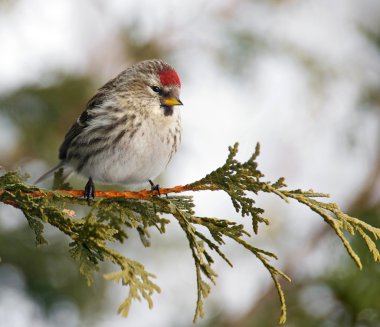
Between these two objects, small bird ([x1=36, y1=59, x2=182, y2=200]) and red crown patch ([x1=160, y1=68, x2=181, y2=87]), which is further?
red crown patch ([x1=160, y1=68, x2=181, y2=87])

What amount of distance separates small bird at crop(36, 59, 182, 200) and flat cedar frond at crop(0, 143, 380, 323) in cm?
119

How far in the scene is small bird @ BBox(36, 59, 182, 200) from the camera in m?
3.90

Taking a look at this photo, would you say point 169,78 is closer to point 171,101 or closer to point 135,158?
point 171,101

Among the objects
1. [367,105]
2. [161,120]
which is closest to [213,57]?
[367,105]

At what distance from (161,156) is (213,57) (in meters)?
1.88

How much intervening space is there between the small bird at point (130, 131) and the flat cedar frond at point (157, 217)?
3.89 ft

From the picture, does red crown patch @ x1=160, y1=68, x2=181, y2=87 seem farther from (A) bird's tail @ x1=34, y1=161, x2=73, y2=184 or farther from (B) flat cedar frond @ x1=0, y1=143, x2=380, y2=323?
(B) flat cedar frond @ x1=0, y1=143, x2=380, y2=323

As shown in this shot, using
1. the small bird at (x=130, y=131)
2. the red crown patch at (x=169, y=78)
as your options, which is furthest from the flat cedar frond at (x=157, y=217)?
the red crown patch at (x=169, y=78)

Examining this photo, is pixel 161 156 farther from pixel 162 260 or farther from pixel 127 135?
pixel 162 260

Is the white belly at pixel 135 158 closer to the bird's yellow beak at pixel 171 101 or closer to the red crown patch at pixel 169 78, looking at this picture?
the bird's yellow beak at pixel 171 101

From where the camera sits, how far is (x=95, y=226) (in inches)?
87.2

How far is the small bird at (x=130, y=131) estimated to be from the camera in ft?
12.8

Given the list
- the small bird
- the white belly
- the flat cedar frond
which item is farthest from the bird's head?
the flat cedar frond

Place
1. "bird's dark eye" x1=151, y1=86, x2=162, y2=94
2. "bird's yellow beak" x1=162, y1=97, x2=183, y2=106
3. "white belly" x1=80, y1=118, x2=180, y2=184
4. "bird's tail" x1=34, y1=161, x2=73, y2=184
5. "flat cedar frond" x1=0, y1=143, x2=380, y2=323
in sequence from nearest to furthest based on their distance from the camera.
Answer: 1. "flat cedar frond" x1=0, y1=143, x2=380, y2=323
2. "white belly" x1=80, y1=118, x2=180, y2=184
3. "bird's yellow beak" x1=162, y1=97, x2=183, y2=106
4. "bird's dark eye" x1=151, y1=86, x2=162, y2=94
5. "bird's tail" x1=34, y1=161, x2=73, y2=184
